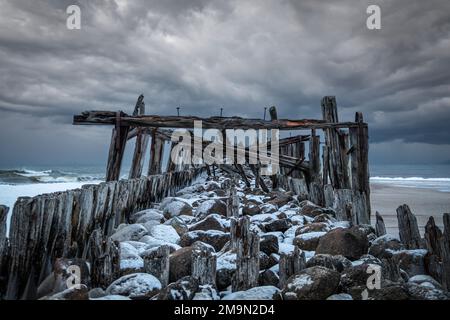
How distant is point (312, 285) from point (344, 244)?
1175 mm

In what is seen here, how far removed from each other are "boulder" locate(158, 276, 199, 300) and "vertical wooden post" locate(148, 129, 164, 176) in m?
7.94

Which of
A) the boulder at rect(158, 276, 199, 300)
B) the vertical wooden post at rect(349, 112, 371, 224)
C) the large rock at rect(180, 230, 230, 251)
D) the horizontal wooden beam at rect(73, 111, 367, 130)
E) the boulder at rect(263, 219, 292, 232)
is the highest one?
the horizontal wooden beam at rect(73, 111, 367, 130)

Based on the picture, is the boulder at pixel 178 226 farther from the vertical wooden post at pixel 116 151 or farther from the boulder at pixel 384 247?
the boulder at pixel 384 247

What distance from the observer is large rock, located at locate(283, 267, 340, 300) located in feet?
7.72

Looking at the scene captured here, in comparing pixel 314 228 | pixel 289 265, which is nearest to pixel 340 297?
pixel 289 265

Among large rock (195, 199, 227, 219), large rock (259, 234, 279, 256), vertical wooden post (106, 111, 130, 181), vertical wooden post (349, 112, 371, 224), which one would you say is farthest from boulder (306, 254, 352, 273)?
vertical wooden post (106, 111, 130, 181)

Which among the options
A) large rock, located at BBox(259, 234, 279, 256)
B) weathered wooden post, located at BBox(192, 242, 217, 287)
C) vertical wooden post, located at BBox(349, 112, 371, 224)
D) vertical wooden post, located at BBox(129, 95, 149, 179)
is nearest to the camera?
weathered wooden post, located at BBox(192, 242, 217, 287)

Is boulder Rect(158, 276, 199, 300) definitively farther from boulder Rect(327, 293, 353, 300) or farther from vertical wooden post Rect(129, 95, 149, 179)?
vertical wooden post Rect(129, 95, 149, 179)

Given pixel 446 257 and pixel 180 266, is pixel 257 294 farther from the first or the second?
pixel 446 257

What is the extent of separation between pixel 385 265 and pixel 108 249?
254cm

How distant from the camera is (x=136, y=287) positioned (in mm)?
2484

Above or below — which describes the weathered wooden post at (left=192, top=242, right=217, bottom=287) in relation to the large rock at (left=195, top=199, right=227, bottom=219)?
below

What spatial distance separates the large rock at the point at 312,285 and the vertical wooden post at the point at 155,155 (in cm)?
818
